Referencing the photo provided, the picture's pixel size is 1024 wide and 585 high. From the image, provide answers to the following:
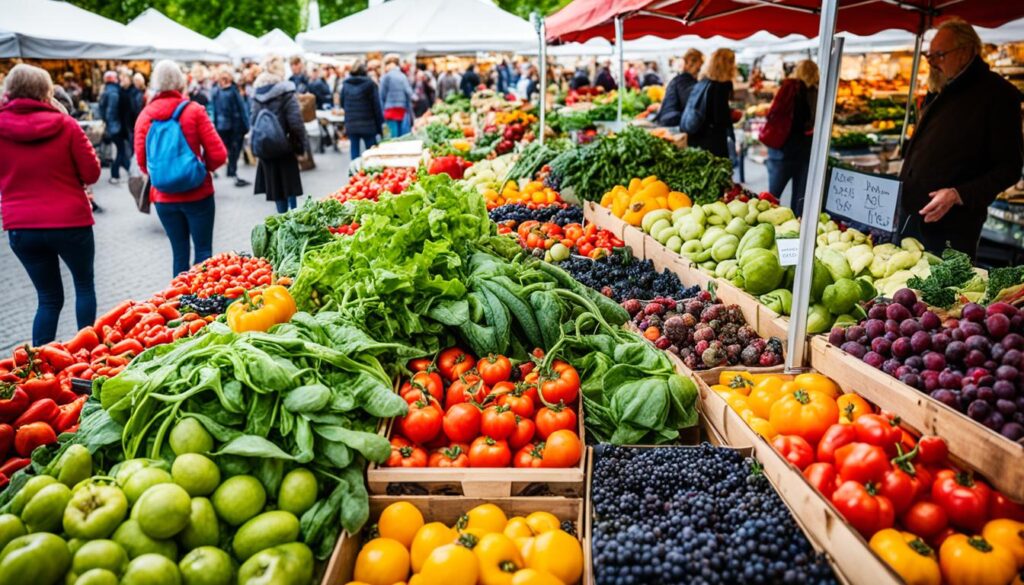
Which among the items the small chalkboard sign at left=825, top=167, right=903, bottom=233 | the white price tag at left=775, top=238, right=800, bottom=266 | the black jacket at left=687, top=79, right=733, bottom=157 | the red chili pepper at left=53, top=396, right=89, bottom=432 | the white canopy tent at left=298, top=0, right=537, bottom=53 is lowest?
the red chili pepper at left=53, top=396, right=89, bottom=432

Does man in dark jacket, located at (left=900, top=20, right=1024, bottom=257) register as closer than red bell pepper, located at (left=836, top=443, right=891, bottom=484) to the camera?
No

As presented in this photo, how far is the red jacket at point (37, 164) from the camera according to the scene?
4.61m

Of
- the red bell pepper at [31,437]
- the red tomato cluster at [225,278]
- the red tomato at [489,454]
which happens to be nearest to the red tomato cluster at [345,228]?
the red tomato cluster at [225,278]

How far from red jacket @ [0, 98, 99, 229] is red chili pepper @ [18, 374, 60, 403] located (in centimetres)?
266

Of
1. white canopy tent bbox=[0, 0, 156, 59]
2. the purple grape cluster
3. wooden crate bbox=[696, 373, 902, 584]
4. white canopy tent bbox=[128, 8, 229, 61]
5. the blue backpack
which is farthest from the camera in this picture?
white canopy tent bbox=[128, 8, 229, 61]

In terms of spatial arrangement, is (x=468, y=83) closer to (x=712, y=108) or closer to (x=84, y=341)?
(x=712, y=108)

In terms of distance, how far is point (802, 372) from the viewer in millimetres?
2686

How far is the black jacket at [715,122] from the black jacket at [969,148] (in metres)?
3.15

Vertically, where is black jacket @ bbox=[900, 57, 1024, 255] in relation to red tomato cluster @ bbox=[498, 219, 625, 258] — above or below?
above

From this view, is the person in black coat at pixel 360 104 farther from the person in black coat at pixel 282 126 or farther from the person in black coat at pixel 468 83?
the person in black coat at pixel 468 83

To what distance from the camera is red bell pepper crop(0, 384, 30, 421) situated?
2453 mm

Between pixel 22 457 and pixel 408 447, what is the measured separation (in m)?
1.40

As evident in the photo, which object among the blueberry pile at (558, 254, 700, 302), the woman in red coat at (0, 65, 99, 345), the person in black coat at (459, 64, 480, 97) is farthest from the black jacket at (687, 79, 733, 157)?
the person in black coat at (459, 64, 480, 97)

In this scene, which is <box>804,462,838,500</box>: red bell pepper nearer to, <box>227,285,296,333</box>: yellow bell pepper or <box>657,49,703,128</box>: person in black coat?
<box>227,285,296,333</box>: yellow bell pepper
